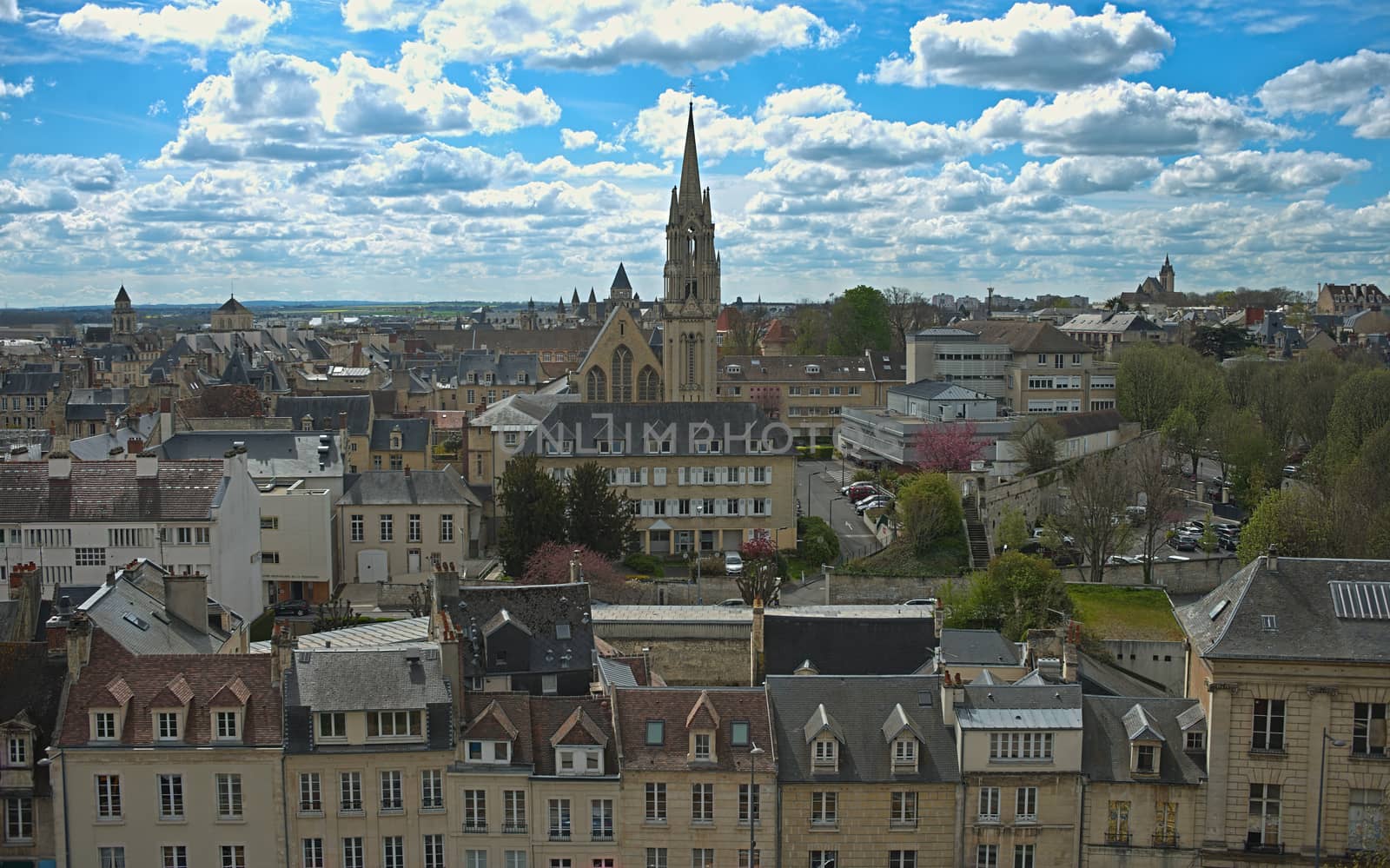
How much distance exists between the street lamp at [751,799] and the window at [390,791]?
291 inches

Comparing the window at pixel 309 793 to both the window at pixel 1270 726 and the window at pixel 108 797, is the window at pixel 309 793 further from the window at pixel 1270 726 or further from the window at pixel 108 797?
the window at pixel 1270 726

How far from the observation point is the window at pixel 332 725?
28594 millimetres

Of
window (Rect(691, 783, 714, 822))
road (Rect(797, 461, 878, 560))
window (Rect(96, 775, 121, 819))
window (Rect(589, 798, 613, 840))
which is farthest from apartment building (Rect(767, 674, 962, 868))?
road (Rect(797, 461, 878, 560))

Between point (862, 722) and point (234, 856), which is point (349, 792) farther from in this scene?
point (862, 722)

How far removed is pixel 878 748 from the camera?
96.9 feet

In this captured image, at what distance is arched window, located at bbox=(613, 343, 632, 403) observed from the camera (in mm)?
86438

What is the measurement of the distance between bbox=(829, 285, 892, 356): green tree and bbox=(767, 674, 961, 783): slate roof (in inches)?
3925

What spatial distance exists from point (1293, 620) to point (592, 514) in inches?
1359

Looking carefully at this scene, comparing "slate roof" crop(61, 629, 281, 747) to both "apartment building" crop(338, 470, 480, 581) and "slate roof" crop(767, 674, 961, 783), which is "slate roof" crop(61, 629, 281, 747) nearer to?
"slate roof" crop(767, 674, 961, 783)

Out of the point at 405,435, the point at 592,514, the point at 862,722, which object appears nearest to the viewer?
the point at 862,722

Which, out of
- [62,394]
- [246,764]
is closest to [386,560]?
[246,764]

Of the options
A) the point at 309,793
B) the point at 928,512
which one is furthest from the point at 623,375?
the point at 309,793

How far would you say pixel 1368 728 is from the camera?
1175 inches

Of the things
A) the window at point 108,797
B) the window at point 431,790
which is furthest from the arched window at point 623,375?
the window at point 108,797
